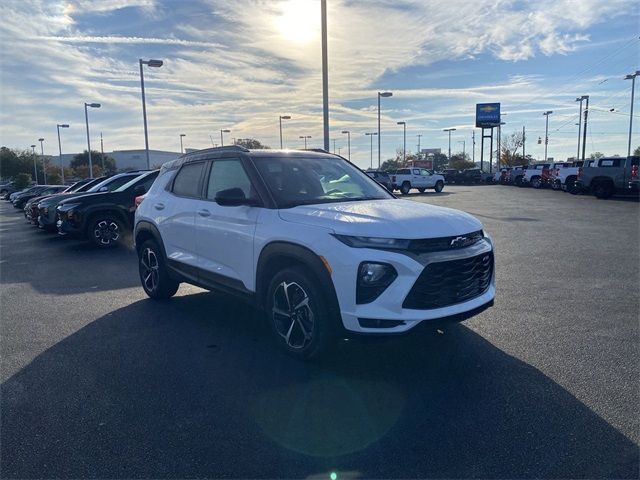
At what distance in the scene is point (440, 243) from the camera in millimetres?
3820

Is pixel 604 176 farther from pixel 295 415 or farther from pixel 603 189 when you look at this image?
pixel 295 415

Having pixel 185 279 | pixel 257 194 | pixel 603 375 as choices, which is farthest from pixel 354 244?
pixel 185 279

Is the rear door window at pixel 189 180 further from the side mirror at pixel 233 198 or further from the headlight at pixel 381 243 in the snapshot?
the headlight at pixel 381 243

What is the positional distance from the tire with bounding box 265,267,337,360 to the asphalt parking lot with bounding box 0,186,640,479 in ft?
0.66

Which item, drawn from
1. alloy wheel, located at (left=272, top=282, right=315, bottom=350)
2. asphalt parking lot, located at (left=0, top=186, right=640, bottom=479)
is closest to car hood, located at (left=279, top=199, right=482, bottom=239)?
alloy wheel, located at (left=272, top=282, right=315, bottom=350)

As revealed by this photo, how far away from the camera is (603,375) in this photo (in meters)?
3.94

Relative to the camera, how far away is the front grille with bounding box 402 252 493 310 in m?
3.70

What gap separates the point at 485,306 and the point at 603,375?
1.05 meters

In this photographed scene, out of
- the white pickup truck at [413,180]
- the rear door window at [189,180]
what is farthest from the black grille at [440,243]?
the white pickup truck at [413,180]

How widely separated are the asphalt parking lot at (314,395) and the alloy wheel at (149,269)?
273mm

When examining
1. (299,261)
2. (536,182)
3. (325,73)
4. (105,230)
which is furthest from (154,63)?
(536,182)

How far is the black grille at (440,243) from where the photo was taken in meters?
3.72

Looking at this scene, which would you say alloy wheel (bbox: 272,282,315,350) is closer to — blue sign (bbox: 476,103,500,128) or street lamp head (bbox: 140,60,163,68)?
street lamp head (bbox: 140,60,163,68)

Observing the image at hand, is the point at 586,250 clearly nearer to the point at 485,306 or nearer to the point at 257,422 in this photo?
the point at 485,306
